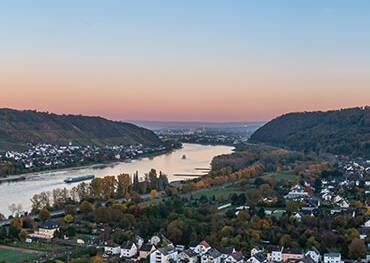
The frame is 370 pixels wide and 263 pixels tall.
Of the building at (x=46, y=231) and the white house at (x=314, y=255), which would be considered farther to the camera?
the building at (x=46, y=231)

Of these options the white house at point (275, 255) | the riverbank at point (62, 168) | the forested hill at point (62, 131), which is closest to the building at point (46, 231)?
the white house at point (275, 255)

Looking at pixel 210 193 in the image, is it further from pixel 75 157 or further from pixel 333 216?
pixel 75 157

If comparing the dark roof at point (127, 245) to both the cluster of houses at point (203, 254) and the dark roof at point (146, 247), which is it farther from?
the dark roof at point (146, 247)

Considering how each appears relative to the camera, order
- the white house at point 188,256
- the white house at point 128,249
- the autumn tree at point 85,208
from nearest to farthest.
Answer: the white house at point 188,256 < the white house at point 128,249 < the autumn tree at point 85,208

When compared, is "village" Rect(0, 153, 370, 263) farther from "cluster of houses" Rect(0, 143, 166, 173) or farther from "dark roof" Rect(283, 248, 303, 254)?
"cluster of houses" Rect(0, 143, 166, 173)

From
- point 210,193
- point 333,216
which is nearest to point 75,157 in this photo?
point 210,193

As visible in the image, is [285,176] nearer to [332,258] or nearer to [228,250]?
[332,258]

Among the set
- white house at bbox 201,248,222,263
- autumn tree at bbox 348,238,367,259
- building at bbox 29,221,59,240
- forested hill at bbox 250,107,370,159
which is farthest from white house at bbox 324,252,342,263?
forested hill at bbox 250,107,370,159
